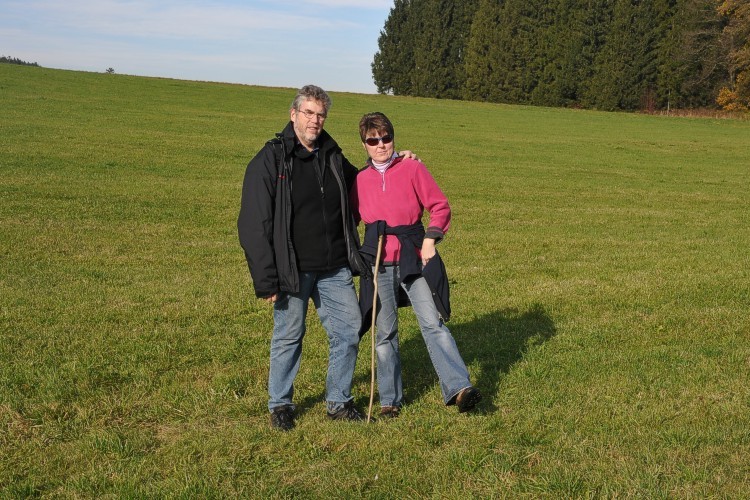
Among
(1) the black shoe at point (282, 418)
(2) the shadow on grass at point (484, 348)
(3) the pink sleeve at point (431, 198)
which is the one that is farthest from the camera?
(2) the shadow on grass at point (484, 348)

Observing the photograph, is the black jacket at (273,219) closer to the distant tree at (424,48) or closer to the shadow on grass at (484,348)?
the shadow on grass at (484,348)

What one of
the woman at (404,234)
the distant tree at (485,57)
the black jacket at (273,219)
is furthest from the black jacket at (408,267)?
the distant tree at (485,57)

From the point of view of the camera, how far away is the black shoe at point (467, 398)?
5543 millimetres

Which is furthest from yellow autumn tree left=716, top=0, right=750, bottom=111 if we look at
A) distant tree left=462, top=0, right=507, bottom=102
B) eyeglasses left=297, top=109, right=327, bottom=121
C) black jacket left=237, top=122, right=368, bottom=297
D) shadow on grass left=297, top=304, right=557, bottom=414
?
black jacket left=237, top=122, right=368, bottom=297

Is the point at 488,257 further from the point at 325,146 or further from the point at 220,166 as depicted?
the point at 220,166

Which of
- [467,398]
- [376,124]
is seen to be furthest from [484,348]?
[376,124]

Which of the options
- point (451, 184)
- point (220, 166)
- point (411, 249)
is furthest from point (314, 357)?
point (220, 166)

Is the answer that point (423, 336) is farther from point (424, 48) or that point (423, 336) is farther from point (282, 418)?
point (424, 48)

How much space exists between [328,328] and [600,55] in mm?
72739

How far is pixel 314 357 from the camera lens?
7.35 meters

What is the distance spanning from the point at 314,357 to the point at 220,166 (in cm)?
1691

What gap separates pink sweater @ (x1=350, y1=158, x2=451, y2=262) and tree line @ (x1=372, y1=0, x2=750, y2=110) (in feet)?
206

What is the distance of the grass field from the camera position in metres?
4.81

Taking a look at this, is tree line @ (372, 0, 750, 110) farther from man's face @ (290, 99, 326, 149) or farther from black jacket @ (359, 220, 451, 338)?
man's face @ (290, 99, 326, 149)
